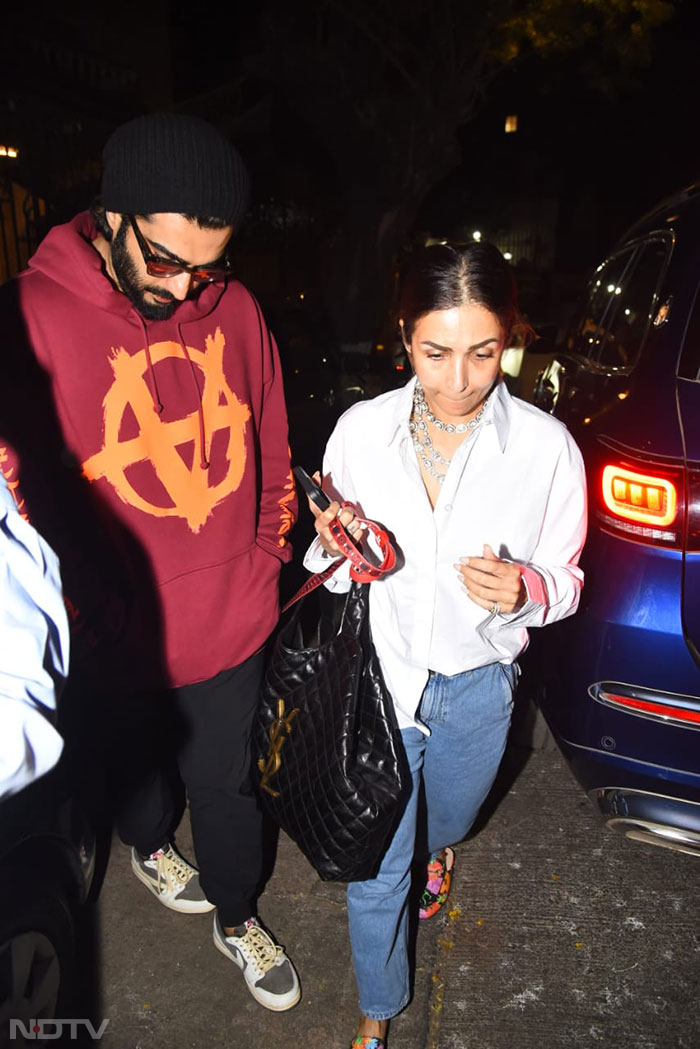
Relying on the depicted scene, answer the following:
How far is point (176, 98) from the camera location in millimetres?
17734

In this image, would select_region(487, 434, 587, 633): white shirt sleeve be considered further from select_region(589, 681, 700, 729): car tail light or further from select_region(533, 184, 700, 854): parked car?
select_region(589, 681, 700, 729): car tail light

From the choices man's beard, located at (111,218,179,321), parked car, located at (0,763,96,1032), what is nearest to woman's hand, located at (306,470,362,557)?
man's beard, located at (111,218,179,321)

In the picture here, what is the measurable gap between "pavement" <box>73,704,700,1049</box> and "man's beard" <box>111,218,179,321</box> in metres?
1.61

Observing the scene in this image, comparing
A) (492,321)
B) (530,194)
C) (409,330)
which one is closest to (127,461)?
(409,330)

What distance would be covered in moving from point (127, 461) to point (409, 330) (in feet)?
2.53

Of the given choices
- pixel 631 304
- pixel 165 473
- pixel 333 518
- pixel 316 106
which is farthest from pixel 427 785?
pixel 316 106

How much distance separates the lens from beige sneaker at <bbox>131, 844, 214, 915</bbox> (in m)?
2.67

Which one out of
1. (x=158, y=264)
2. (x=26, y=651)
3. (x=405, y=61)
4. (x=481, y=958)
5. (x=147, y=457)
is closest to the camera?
(x=26, y=651)

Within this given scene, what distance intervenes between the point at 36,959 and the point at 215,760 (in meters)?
0.67

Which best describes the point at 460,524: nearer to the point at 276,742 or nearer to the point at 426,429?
the point at 426,429

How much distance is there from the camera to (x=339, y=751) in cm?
184

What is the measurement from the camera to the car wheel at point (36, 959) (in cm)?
167

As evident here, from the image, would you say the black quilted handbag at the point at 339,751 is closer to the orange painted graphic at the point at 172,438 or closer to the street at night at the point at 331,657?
the street at night at the point at 331,657

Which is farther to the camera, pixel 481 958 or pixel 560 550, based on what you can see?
pixel 481 958
